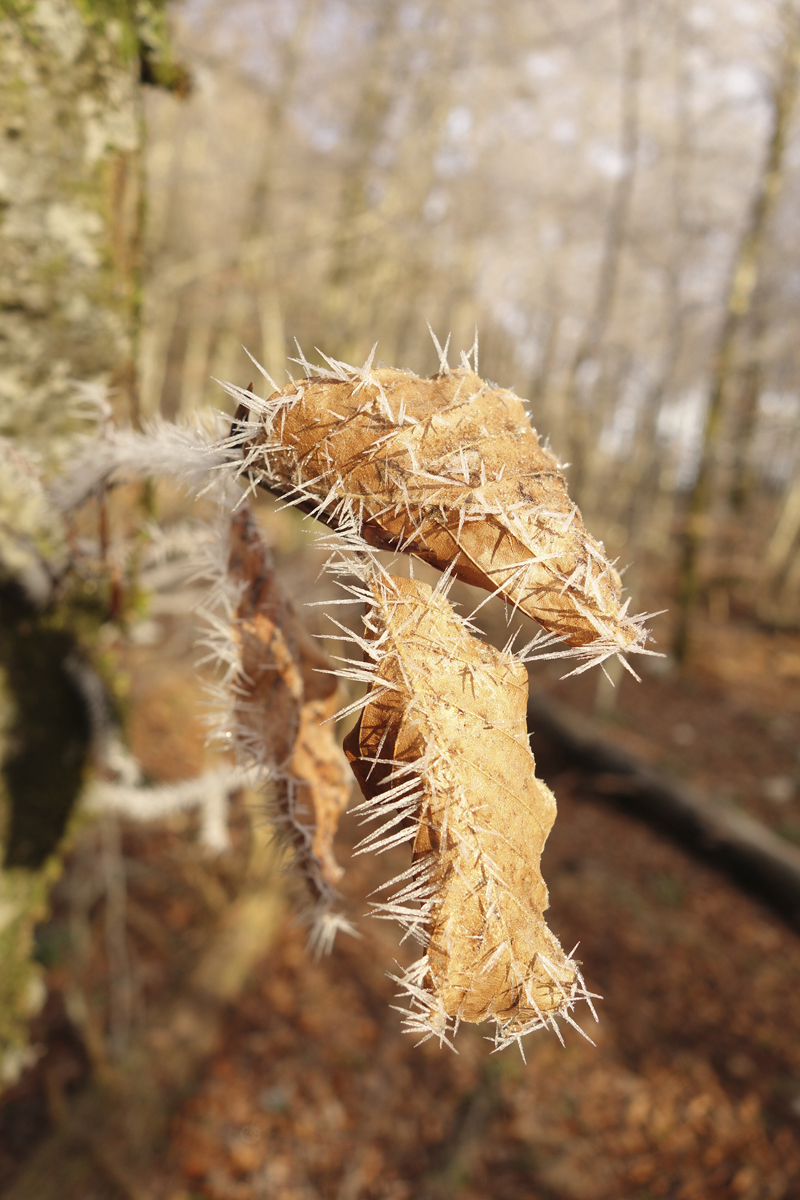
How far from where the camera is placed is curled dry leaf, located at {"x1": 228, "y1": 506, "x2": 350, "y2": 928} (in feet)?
2.32

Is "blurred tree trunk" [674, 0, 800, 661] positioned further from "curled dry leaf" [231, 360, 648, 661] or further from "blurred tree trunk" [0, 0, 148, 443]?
"curled dry leaf" [231, 360, 648, 661]

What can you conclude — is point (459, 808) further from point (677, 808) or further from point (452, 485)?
point (677, 808)

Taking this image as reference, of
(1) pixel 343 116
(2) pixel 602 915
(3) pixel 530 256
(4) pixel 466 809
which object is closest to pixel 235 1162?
(2) pixel 602 915

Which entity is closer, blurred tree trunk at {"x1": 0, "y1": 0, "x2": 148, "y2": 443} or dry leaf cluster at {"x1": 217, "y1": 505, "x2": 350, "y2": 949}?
dry leaf cluster at {"x1": 217, "y1": 505, "x2": 350, "y2": 949}

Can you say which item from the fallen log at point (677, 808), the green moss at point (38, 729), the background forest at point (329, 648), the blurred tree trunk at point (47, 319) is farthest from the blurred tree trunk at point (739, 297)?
the green moss at point (38, 729)

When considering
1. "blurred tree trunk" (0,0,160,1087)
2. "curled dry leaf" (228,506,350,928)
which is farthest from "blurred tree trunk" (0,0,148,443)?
"curled dry leaf" (228,506,350,928)

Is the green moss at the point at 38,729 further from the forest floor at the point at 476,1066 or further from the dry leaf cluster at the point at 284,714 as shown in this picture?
the forest floor at the point at 476,1066

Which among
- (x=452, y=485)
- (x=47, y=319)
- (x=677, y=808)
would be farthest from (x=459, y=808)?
(x=677, y=808)

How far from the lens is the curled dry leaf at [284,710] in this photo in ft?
2.32

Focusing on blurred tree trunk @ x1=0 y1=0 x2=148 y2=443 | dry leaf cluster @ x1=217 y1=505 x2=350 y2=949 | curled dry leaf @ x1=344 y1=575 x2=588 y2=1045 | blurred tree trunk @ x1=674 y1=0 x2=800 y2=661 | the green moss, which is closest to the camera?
curled dry leaf @ x1=344 y1=575 x2=588 y2=1045

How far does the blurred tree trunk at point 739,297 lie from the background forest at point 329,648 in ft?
0.19

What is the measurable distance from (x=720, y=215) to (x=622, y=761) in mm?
11872

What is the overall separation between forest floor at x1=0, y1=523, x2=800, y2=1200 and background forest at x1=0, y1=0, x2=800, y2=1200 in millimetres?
19

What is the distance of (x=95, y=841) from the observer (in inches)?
162
